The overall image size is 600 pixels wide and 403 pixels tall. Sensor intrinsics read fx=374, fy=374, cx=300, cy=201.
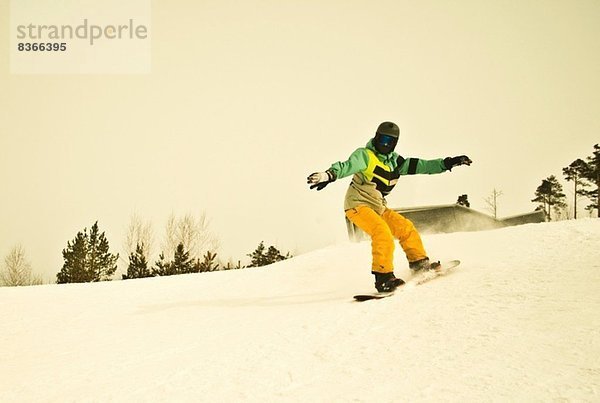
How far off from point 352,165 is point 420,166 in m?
1.19

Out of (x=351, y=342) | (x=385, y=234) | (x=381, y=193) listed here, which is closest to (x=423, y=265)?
(x=385, y=234)

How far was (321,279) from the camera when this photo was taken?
574cm

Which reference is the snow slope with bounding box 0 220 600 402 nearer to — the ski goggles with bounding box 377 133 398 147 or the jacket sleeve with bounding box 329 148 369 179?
the jacket sleeve with bounding box 329 148 369 179

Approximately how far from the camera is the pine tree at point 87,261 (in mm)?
32344

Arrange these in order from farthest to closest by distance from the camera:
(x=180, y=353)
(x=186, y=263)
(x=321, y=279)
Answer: (x=186, y=263), (x=321, y=279), (x=180, y=353)

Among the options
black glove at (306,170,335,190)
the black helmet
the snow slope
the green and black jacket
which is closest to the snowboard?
the snow slope

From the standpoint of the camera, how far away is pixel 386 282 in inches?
153

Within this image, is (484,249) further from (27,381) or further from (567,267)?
(27,381)

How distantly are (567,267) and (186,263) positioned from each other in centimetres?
2940

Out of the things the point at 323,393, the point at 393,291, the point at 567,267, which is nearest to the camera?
the point at 323,393

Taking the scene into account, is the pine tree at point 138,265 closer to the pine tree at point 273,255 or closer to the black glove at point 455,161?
the pine tree at point 273,255

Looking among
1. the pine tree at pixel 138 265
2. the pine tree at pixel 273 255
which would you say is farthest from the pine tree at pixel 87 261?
the pine tree at pixel 273 255

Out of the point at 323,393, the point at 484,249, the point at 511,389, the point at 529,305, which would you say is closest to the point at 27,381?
the point at 323,393

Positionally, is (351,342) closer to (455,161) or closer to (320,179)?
(320,179)
